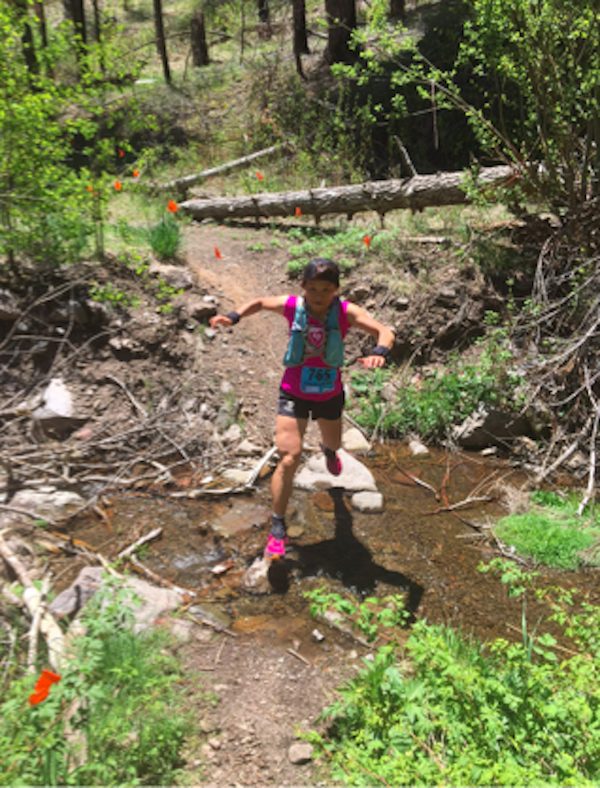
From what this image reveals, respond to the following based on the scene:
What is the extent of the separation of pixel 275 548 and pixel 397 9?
1574cm

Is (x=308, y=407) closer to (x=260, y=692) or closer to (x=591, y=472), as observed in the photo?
(x=260, y=692)

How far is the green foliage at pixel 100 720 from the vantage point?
1.88m

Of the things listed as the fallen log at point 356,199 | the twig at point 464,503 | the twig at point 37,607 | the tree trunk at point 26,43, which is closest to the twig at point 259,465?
the twig at point 464,503

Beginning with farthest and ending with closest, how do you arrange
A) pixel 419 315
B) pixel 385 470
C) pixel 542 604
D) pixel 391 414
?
1. pixel 419 315
2. pixel 391 414
3. pixel 385 470
4. pixel 542 604

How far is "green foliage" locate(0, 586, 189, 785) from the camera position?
188 cm

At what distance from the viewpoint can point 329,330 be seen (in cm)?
332

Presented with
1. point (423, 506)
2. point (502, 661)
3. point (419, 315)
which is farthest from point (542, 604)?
point (419, 315)

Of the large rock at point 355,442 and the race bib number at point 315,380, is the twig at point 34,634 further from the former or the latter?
the large rock at point 355,442

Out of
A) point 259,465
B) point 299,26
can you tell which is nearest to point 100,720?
point 259,465

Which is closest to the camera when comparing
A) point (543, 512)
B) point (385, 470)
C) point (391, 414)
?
point (543, 512)

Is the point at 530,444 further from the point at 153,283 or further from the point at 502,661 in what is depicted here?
the point at 153,283

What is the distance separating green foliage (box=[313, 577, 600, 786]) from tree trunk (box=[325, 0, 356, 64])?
37.7 ft

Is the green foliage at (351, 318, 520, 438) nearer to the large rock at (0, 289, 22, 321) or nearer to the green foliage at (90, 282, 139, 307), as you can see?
the green foliage at (90, 282, 139, 307)

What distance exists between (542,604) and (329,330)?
6.72ft
